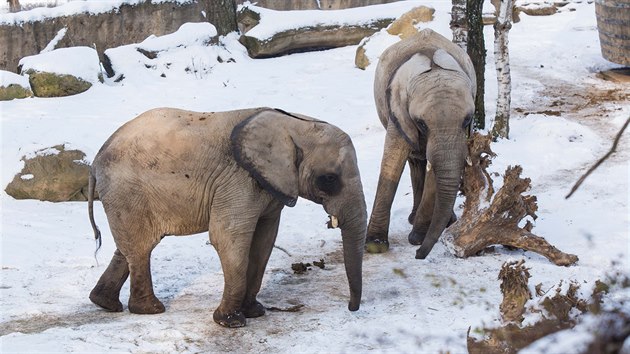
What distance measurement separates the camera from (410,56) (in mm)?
9367

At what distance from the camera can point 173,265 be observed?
29.6ft

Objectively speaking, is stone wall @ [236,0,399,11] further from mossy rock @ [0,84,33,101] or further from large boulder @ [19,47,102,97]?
mossy rock @ [0,84,33,101]

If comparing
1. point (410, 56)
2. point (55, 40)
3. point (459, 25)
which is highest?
point (410, 56)

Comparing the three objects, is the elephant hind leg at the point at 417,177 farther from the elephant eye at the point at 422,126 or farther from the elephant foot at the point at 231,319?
the elephant foot at the point at 231,319

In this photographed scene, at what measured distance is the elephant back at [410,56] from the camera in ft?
30.8

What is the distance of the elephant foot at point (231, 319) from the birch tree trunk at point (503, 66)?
6.67 m

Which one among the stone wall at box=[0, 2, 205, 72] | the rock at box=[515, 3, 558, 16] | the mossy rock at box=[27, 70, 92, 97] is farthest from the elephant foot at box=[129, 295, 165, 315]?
the rock at box=[515, 3, 558, 16]

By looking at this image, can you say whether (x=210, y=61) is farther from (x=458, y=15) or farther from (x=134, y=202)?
(x=134, y=202)

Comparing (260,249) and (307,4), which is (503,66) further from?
(307,4)

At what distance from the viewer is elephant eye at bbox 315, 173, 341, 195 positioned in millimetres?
7129

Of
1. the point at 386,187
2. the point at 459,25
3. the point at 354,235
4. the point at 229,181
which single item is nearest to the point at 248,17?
the point at 459,25

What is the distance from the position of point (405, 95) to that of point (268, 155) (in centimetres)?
238

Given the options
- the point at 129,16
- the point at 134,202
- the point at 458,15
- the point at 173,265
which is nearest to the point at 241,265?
the point at 134,202

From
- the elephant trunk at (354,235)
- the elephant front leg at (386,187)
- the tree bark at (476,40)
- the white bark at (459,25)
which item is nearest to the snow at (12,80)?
the white bark at (459,25)
